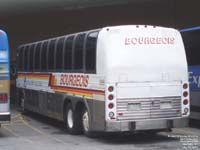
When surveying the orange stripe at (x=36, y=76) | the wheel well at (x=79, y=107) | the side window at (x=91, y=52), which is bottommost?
the wheel well at (x=79, y=107)

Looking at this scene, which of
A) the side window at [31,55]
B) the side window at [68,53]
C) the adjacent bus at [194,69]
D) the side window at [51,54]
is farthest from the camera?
the side window at [31,55]

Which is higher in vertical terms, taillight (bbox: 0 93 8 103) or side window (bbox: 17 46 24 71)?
side window (bbox: 17 46 24 71)

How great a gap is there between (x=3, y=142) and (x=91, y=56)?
121 inches

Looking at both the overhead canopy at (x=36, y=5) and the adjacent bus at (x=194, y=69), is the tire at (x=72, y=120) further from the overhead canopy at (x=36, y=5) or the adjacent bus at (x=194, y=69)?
the overhead canopy at (x=36, y=5)

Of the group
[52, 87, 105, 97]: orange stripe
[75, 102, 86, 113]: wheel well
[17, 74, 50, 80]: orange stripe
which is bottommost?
[75, 102, 86, 113]: wheel well

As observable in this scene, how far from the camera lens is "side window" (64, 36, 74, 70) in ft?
48.2

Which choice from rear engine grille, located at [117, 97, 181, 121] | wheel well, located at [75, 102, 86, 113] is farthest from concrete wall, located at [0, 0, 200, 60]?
rear engine grille, located at [117, 97, 181, 121]

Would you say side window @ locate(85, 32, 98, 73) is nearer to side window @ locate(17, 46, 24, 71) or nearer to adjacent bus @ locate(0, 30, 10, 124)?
adjacent bus @ locate(0, 30, 10, 124)

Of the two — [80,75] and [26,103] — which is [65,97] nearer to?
[80,75]

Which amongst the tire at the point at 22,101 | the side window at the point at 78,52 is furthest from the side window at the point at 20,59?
the side window at the point at 78,52

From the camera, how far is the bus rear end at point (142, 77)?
12.2m

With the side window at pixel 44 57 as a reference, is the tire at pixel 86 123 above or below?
below

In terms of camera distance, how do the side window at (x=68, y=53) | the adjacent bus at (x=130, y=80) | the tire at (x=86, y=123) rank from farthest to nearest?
1. the side window at (x=68, y=53)
2. the tire at (x=86, y=123)
3. the adjacent bus at (x=130, y=80)

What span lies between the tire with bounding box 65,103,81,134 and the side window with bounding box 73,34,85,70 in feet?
4.07
